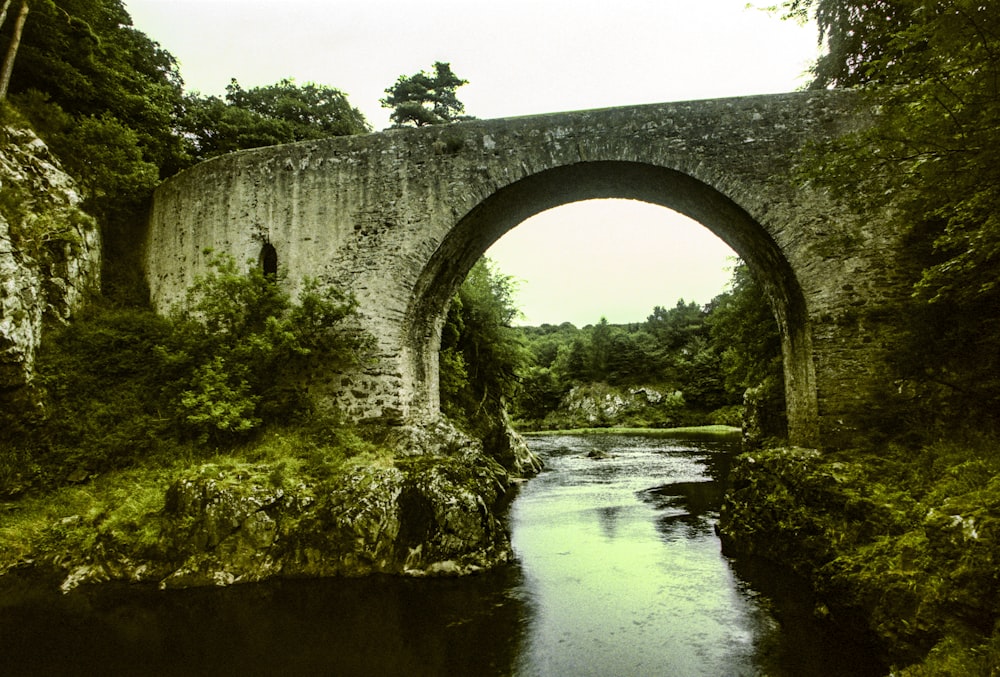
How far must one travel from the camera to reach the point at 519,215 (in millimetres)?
12156

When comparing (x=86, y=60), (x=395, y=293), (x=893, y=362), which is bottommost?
(x=893, y=362)

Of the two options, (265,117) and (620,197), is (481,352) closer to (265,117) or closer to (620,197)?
(620,197)

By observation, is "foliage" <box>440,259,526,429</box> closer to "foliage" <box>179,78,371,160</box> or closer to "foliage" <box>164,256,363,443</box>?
"foliage" <box>164,256,363,443</box>

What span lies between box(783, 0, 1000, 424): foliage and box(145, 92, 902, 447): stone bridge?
2.18 ft

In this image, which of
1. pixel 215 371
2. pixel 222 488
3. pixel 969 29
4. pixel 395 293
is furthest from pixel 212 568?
pixel 969 29

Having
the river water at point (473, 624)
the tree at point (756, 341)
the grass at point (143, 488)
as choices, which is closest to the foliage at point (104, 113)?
the grass at point (143, 488)

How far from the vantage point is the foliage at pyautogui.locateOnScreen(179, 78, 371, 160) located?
58.9ft

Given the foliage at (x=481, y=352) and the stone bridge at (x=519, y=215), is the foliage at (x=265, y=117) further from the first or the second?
the foliage at (x=481, y=352)

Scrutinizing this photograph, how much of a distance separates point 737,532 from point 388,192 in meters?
8.47

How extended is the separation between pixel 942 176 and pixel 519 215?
7918 mm

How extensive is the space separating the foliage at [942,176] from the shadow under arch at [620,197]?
1.58 meters

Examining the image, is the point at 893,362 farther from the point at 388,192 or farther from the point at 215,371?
the point at 215,371

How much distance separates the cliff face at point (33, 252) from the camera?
9383mm

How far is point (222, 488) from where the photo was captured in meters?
8.48
